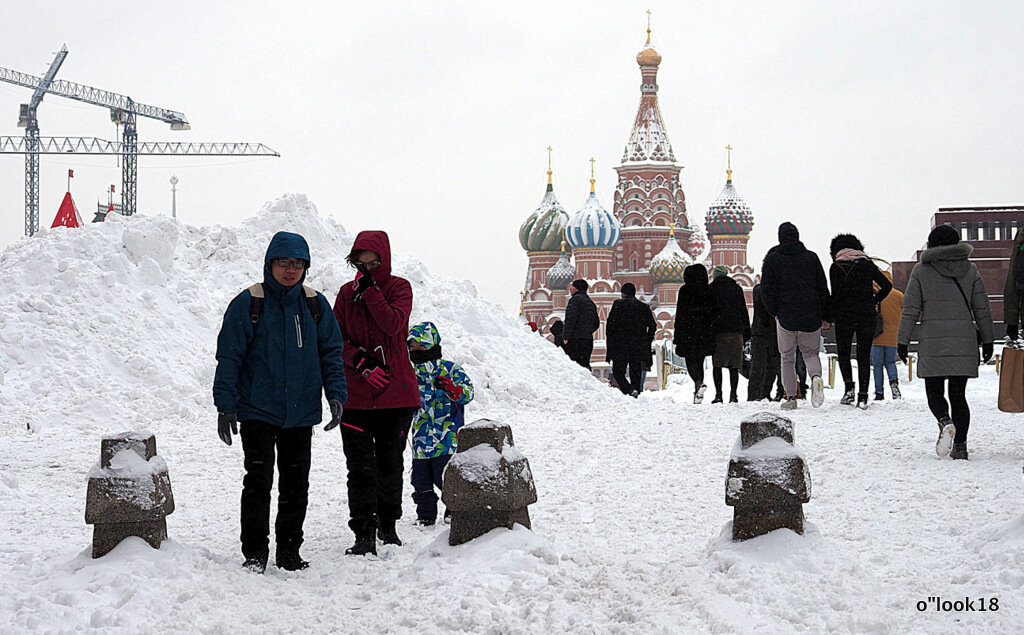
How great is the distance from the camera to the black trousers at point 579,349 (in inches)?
619

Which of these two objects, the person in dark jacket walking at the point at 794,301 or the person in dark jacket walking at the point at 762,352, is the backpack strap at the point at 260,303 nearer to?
the person in dark jacket walking at the point at 794,301

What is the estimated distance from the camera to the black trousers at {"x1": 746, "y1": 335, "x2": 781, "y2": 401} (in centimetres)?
1177

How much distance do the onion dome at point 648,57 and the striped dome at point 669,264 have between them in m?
13.0

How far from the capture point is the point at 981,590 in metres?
4.40

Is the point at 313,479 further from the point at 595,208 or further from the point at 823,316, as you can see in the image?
the point at 595,208

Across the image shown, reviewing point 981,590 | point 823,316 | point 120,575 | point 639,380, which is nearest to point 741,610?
point 981,590

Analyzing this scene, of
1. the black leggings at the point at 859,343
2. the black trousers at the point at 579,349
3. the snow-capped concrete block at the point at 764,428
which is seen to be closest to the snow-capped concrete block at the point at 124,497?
the snow-capped concrete block at the point at 764,428

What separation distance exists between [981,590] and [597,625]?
1.60 m

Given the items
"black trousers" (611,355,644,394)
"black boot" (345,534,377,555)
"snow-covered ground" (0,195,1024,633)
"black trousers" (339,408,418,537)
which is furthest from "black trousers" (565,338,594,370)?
"black boot" (345,534,377,555)

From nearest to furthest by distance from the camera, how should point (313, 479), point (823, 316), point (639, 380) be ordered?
point (313, 479), point (823, 316), point (639, 380)

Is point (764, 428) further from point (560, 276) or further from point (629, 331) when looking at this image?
point (560, 276)

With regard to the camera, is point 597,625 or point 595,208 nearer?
point 597,625

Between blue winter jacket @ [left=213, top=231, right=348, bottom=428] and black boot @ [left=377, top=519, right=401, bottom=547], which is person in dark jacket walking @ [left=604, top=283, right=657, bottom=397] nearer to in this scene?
black boot @ [left=377, top=519, right=401, bottom=547]

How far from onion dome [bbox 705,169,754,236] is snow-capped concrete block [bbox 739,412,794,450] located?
59525 mm
